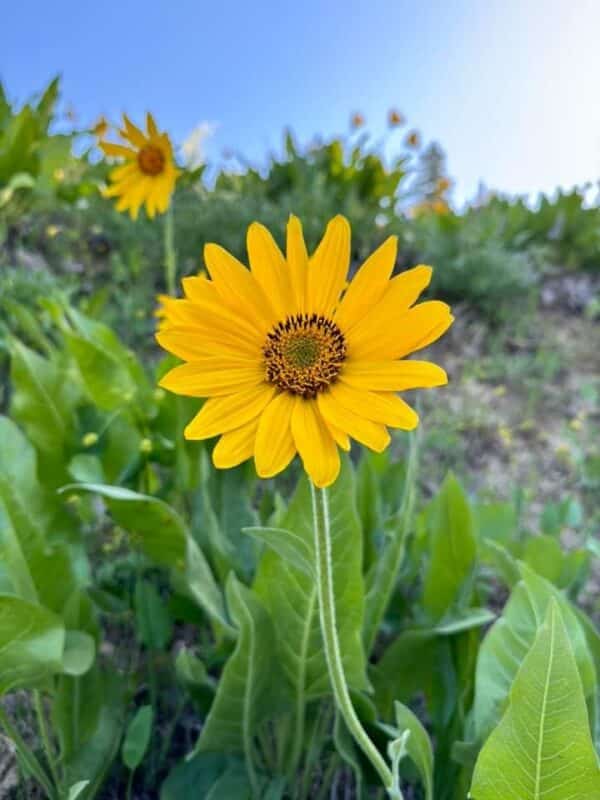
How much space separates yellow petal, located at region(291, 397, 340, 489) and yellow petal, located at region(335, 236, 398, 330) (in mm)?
115

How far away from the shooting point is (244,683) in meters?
1.26

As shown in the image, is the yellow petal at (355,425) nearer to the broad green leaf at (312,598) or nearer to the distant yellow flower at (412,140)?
the broad green leaf at (312,598)

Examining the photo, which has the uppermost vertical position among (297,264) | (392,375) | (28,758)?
(297,264)

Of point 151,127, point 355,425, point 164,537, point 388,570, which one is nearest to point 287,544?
point 355,425

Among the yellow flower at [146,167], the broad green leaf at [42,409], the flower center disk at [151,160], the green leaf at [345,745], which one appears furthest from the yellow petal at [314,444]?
the flower center disk at [151,160]

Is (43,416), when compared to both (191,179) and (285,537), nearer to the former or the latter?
(191,179)

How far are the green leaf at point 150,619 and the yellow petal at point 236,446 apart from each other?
82 centimetres

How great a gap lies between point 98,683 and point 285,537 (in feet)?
2.36

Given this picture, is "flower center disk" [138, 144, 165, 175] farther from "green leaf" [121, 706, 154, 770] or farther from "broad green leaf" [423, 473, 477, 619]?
"green leaf" [121, 706, 154, 770]

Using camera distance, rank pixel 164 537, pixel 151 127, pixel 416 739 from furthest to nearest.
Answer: pixel 151 127 < pixel 164 537 < pixel 416 739

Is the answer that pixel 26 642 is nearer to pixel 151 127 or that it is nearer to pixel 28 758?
pixel 28 758

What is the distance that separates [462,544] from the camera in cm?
156

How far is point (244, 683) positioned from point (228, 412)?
1.81 feet

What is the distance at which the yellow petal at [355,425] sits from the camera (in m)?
0.83
